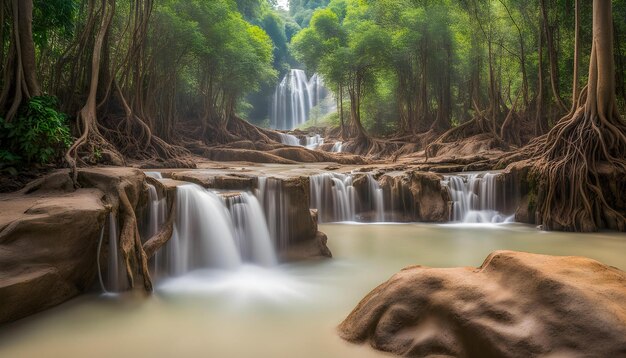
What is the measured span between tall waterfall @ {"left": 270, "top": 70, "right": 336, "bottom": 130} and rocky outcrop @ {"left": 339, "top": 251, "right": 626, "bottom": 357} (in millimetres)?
35584

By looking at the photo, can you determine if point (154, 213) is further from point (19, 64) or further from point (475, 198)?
point (475, 198)

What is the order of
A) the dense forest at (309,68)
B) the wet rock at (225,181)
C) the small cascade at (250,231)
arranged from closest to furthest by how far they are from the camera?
1. the small cascade at (250,231)
2. the wet rock at (225,181)
3. the dense forest at (309,68)

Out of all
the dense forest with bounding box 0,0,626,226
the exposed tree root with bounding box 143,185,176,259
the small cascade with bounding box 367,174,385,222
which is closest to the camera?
the exposed tree root with bounding box 143,185,176,259

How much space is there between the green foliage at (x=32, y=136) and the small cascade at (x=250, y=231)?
278cm

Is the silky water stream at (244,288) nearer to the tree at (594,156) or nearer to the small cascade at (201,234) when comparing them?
the small cascade at (201,234)

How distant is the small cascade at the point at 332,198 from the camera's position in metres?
10.8

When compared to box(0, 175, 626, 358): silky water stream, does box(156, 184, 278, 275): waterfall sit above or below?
above

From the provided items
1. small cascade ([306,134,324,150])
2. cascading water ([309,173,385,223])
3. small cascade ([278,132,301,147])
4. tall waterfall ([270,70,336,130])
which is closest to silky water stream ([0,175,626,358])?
cascading water ([309,173,385,223])

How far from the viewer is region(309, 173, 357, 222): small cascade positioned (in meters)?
10.8

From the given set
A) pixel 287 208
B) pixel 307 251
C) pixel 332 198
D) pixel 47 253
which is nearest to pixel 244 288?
pixel 307 251

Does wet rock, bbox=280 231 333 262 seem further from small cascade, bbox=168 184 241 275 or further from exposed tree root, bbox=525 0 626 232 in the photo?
exposed tree root, bbox=525 0 626 232

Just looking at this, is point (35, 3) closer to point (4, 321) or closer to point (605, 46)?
point (4, 321)

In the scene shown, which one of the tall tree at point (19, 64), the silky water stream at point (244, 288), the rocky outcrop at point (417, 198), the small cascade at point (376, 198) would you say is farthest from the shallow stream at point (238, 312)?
the tall tree at point (19, 64)

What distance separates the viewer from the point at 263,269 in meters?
6.09
